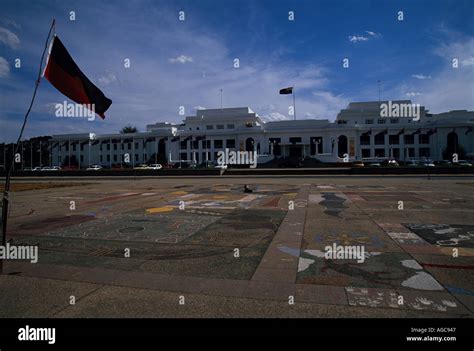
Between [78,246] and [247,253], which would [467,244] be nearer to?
[247,253]

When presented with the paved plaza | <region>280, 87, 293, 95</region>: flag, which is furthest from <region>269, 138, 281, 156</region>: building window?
the paved plaza

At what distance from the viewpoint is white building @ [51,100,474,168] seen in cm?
8275

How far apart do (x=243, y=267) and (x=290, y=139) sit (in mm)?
85316

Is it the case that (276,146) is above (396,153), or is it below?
above

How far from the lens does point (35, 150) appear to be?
101 m

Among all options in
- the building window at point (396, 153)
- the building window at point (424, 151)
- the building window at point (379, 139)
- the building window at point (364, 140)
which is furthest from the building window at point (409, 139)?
the building window at point (364, 140)

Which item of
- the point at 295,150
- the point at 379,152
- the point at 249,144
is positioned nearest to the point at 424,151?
the point at 379,152

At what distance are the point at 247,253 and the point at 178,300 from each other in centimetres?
257

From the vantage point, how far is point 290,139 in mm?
89125

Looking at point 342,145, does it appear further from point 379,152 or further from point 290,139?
point 290,139

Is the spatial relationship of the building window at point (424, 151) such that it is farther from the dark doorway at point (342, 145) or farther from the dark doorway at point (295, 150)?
the dark doorway at point (295, 150)

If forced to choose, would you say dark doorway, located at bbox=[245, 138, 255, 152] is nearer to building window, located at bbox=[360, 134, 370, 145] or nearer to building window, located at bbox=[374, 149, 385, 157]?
building window, located at bbox=[360, 134, 370, 145]

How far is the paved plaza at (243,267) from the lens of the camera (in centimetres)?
430

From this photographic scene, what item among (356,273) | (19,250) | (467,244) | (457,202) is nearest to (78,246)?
(19,250)
